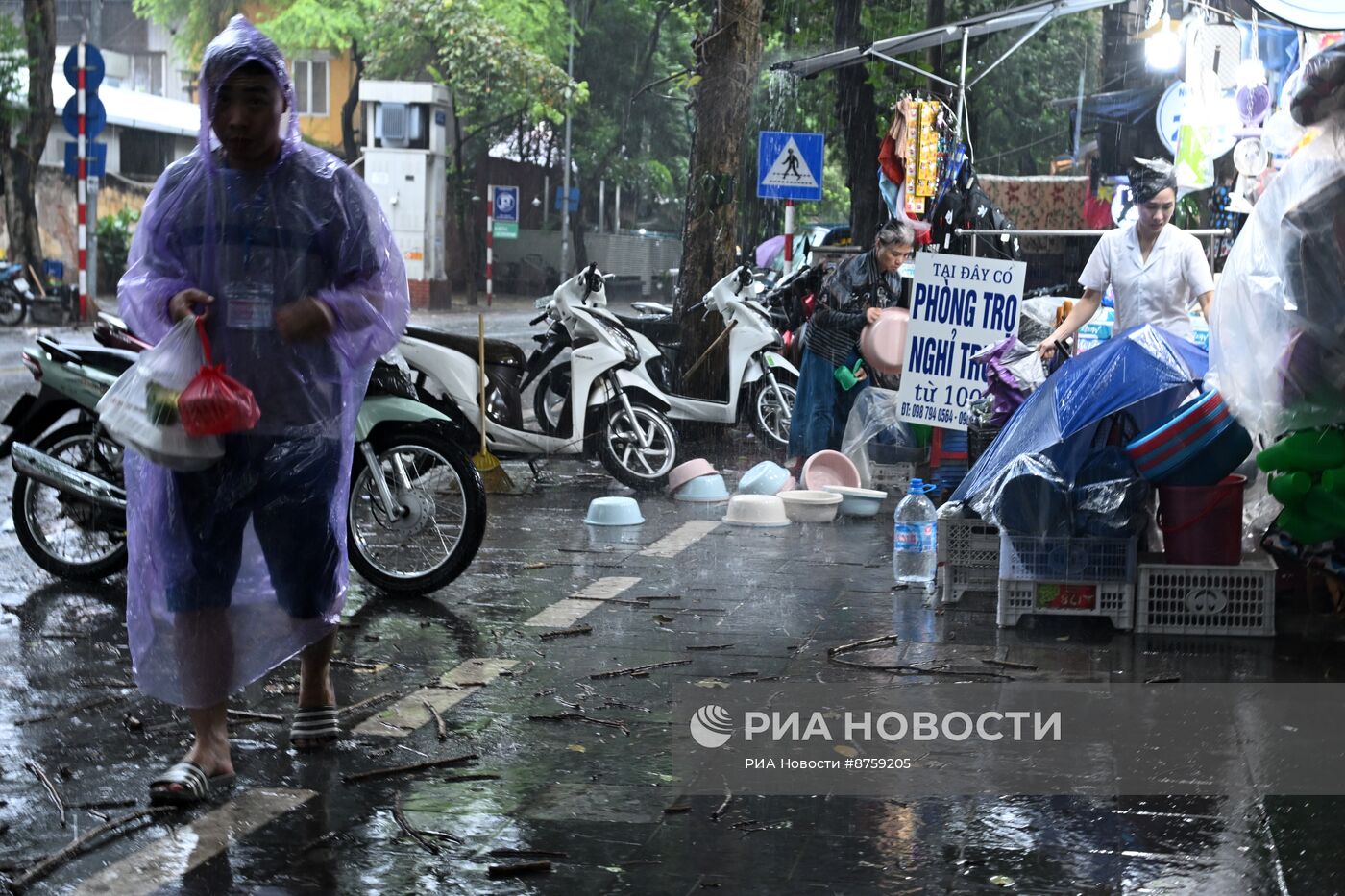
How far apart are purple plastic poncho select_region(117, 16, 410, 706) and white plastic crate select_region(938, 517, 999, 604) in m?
3.09

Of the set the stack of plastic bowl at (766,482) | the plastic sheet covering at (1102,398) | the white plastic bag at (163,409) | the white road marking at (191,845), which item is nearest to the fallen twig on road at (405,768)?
the white road marking at (191,845)

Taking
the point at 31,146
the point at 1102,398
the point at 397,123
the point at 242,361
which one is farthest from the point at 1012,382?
the point at 397,123

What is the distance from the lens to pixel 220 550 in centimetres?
416

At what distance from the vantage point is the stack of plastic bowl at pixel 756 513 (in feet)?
28.4

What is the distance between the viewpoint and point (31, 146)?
83.1 ft

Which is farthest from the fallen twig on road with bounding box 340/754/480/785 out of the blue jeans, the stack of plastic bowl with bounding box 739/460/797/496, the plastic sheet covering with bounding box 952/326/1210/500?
the blue jeans

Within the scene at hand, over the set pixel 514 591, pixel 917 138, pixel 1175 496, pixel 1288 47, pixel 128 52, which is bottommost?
pixel 514 591

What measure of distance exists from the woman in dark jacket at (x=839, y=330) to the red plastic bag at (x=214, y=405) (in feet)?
19.0

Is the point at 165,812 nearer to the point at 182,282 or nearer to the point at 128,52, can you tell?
the point at 182,282

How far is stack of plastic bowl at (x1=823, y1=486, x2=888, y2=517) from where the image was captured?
29.3ft

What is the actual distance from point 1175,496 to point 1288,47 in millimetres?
7497

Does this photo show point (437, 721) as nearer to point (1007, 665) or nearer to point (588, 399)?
point (1007, 665)

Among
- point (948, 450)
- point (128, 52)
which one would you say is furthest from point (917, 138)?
point (128, 52)

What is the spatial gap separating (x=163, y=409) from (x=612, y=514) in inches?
188
